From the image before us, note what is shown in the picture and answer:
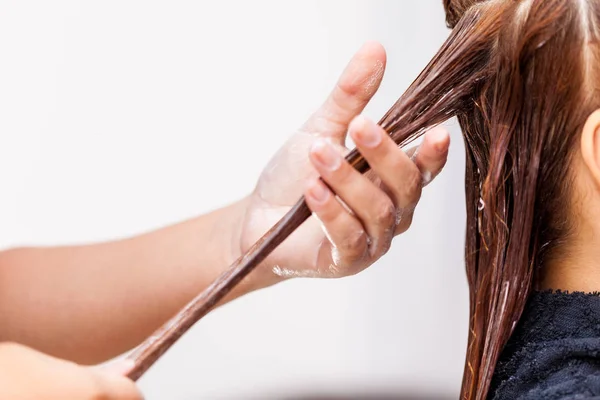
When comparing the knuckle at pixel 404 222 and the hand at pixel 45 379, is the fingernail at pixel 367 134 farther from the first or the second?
the hand at pixel 45 379

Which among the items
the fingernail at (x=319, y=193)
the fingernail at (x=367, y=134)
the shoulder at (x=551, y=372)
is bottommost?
the shoulder at (x=551, y=372)

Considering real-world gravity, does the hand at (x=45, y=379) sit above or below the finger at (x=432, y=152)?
below

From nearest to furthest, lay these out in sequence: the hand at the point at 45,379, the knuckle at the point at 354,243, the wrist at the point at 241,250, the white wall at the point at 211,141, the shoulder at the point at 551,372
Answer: the hand at the point at 45,379 < the shoulder at the point at 551,372 < the knuckle at the point at 354,243 < the wrist at the point at 241,250 < the white wall at the point at 211,141

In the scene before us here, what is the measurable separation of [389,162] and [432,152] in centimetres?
5

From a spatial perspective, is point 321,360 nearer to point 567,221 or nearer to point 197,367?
point 197,367

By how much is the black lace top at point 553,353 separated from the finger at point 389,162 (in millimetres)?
185

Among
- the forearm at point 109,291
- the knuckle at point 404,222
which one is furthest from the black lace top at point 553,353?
the forearm at point 109,291

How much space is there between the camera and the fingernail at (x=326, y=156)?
0.78 m

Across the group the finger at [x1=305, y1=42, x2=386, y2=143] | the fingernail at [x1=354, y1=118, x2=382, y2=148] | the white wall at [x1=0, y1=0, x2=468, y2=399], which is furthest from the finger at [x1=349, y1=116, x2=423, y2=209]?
the white wall at [x1=0, y1=0, x2=468, y2=399]

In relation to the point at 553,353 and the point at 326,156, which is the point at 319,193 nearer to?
the point at 326,156

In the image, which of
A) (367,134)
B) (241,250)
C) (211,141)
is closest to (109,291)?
(241,250)

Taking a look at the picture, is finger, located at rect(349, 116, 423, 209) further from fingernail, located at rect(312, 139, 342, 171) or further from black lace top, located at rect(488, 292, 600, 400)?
black lace top, located at rect(488, 292, 600, 400)

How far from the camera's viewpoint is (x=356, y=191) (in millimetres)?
809

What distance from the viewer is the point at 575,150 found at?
0.80m
